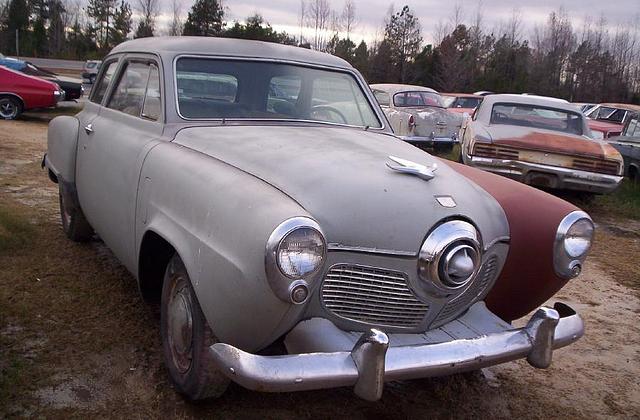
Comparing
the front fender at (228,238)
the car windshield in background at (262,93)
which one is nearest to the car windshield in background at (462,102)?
the car windshield in background at (262,93)

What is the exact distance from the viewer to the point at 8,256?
4582 mm

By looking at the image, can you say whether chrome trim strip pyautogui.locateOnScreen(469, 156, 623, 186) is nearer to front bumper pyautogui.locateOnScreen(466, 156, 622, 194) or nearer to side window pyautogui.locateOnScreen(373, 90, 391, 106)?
front bumper pyautogui.locateOnScreen(466, 156, 622, 194)

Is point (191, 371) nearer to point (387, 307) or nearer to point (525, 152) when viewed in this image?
point (387, 307)

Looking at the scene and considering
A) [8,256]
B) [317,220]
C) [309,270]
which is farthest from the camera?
[8,256]

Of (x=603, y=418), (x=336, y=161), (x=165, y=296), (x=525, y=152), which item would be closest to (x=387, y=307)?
(x=336, y=161)

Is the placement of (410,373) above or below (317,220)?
below

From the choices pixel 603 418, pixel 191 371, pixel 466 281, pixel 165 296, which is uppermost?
pixel 466 281

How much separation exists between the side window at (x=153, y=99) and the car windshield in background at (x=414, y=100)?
9.98 metres

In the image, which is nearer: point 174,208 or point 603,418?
point 174,208

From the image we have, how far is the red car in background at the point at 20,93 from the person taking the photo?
1338 cm

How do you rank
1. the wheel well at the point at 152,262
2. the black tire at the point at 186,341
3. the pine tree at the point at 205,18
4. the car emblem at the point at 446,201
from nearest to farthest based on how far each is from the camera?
the car emblem at the point at 446,201, the black tire at the point at 186,341, the wheel well at the point at 152,262, the pine tree at the point at 205,18

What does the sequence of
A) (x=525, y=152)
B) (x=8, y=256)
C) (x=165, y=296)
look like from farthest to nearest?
(x=525, y=152) → (x=8, y=256) → (x=165, y=296)

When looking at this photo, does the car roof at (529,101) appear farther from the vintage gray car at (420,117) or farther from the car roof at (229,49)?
the car roof at (229,49)

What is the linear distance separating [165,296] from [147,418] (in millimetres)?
545
